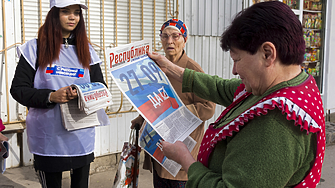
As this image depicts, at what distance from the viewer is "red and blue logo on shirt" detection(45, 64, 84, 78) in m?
2.04

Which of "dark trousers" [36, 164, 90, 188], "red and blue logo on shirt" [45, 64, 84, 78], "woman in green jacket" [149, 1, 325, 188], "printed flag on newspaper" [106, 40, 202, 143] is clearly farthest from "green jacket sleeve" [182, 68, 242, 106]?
"dark trousers" [36, 164, 90, 188]

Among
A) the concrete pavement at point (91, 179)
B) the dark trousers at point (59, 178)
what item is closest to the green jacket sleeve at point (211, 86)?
A: the dark trousers at point (59, 178)

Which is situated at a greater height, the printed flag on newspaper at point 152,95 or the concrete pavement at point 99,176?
the printed flag on newspaper at point 152,95

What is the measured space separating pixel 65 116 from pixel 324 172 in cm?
384

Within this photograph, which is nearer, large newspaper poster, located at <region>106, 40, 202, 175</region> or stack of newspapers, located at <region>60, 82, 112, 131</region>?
large newspaper poster, located at <region>106, 40, 202, 175</region>

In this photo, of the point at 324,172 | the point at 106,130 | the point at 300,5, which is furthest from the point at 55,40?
the point at 300,5

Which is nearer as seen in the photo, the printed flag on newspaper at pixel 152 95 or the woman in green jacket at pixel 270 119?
the woman in green jacket at pixel 270 119

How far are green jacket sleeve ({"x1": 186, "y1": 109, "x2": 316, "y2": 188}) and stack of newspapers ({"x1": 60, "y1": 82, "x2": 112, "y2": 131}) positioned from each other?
4.29ft

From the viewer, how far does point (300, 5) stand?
623 cm

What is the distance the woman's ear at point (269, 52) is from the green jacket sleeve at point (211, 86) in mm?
600

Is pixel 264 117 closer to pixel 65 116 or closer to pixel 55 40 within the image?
pixel 65 116

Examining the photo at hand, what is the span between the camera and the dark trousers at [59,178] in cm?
209

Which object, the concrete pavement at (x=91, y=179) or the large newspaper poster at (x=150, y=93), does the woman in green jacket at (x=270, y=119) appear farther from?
the concrete pavement at (x=91, y=179)

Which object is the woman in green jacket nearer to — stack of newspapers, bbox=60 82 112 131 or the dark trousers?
stack of newspapers, bbox=60 82 112 131
